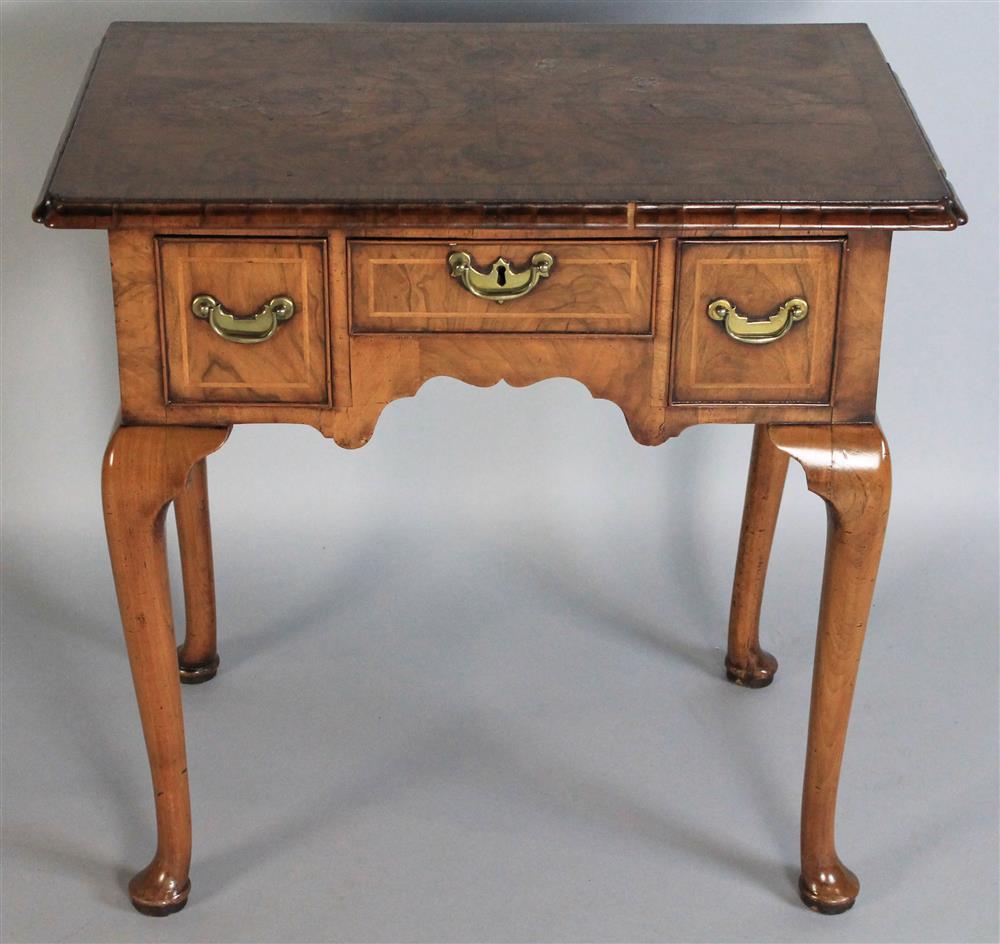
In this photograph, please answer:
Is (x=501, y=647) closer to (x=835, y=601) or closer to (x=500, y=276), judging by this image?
(x=835, y=601)

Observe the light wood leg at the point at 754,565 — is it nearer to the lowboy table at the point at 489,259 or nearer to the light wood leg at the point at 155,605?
the lowboy table at the point at 489,259

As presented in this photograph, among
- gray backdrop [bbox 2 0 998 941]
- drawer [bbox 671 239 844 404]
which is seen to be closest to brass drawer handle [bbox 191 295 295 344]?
drawer [bbox 671 239 844 404]

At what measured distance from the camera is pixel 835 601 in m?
2.29

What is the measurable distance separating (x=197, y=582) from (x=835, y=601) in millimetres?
1047

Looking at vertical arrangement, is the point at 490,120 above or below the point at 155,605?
above

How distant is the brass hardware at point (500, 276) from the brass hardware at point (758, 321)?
0.20m

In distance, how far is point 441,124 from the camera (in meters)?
2.25

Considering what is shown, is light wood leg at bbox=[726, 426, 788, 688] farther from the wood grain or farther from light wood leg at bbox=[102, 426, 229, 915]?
light wood leg at bbox=[102, 426, 229, 915]

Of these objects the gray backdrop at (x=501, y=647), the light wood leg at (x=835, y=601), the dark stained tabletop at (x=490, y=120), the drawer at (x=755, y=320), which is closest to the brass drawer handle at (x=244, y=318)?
the dark stained tabletop at (x=490, y=120)

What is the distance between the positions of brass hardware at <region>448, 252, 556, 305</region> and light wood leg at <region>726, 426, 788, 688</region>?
0.73 metres

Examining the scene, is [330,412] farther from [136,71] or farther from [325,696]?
[325,696]

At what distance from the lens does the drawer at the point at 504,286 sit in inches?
83.1

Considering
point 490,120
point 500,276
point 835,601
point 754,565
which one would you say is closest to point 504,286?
point 500,276

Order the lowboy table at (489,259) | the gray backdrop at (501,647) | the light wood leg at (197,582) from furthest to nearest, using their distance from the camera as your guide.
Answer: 1. the light wood leg at (197,582)
2. the gray backdrop at (501,647)
3. the lowboy table at (489,259)
